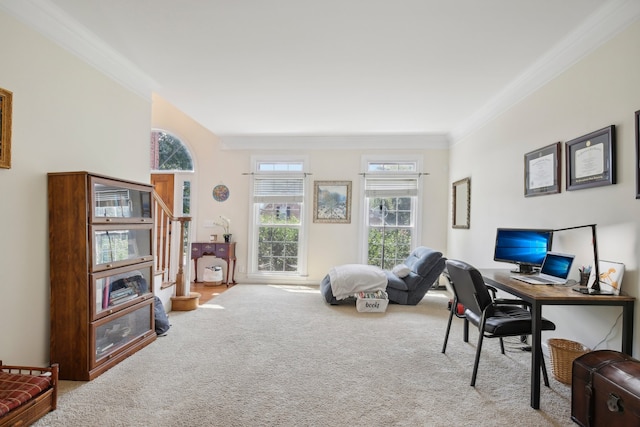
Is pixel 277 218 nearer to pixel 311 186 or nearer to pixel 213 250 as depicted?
pixel 311 186

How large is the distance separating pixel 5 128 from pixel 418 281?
428cm

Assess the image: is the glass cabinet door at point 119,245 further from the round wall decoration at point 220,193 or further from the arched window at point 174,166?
the arched window at point 174,166

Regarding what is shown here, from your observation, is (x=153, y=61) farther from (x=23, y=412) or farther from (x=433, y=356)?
(x=433, y=356)

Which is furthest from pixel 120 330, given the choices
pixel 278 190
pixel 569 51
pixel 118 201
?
pixel 569 51

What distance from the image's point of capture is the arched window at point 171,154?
5852mm

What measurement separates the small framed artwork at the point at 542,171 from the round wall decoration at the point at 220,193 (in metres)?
4.53

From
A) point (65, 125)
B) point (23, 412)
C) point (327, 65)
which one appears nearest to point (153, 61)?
point (65, 125)

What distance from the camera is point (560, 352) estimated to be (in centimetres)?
229

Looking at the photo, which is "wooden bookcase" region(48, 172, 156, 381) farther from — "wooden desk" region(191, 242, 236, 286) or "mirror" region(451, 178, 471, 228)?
"mirror" region(451, 178, 471, 228)

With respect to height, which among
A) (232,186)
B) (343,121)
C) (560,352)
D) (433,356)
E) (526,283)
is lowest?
(433,356)

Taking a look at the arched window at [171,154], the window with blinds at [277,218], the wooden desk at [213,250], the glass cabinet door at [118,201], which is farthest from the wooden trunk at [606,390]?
the arched window at [171,154]

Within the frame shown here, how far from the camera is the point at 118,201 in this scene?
2641 millimetres

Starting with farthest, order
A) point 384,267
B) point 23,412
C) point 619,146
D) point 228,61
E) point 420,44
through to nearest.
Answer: point 384,267, point 228,61, point 420,44, point 619,146, point 23,412

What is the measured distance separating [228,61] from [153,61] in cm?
70
